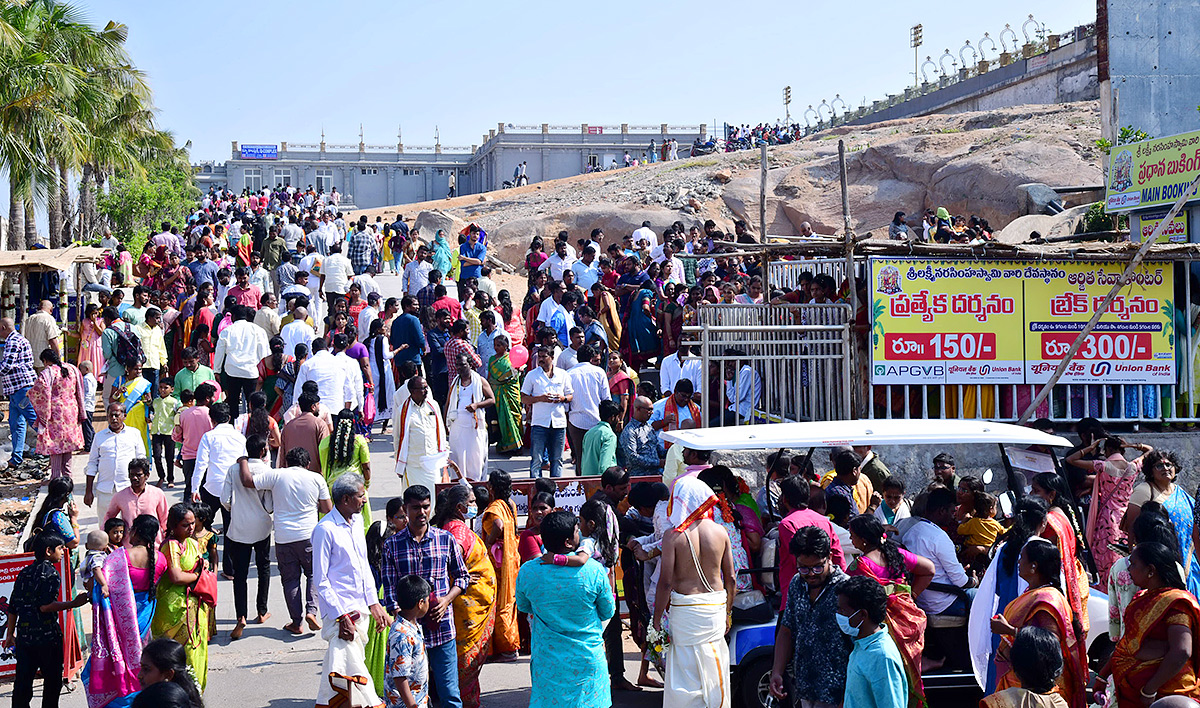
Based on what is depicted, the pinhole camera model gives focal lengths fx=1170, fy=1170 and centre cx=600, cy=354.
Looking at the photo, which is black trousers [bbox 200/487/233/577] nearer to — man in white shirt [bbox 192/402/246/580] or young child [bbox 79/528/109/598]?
man in white shirt [bbox 192/402/246/580]

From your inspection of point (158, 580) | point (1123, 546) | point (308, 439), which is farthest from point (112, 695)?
point (1123, 546)

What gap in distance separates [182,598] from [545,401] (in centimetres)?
524

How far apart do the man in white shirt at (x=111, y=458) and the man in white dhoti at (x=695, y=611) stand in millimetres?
5374

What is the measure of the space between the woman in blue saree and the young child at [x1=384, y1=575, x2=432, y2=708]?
30.5ft

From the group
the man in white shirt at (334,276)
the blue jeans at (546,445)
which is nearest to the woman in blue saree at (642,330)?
the blue jeans at (546,445)

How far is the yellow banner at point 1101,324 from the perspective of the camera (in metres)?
11.0

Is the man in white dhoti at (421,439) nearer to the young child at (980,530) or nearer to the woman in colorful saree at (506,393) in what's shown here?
the woman in colorful saree at (506,393)

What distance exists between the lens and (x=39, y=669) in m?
6.96

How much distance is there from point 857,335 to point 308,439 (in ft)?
16.8

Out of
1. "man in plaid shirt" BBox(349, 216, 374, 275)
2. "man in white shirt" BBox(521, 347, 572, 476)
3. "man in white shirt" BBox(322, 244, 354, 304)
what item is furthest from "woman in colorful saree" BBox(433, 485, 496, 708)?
"man in plaid shirt" BBox(349, 216, 374, 275)

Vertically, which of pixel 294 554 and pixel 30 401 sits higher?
pixel 30 401

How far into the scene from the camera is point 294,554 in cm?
837

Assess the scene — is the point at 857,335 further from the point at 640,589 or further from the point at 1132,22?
the point at 1132,22

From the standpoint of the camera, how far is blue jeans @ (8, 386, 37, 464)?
13.2 m
